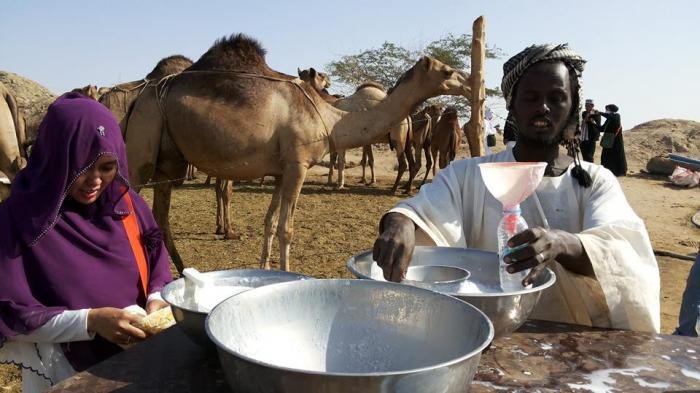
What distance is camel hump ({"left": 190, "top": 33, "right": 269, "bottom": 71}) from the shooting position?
5.61 meters

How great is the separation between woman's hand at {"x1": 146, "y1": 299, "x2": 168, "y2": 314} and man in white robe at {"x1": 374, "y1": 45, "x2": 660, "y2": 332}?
85 cm

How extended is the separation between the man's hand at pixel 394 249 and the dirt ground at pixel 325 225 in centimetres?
286

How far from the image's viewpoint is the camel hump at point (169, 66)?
19.2 ft

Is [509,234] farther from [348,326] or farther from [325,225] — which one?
[325,225]

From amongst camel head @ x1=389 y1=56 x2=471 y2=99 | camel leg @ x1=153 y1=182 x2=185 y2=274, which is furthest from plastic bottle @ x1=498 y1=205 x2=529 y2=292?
camel leg @ x1=153 y1=182 x2=185 y2=274

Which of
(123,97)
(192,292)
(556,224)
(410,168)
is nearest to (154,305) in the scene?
(192,292)

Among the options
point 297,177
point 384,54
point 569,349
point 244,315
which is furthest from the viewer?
point 384,54

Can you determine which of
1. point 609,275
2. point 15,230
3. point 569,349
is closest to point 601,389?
point 569,349

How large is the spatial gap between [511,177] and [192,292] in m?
0.90

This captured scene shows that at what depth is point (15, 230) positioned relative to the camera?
6.19 ft

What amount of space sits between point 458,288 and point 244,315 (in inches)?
25.2

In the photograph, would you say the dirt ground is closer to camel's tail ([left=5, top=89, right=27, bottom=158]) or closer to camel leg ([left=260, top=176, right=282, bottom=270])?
camel leg ([left=260, top=176, right=282, bottom=270])

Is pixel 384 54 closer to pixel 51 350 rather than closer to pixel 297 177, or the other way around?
pixel 297 177

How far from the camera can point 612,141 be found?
1148 centimetres
